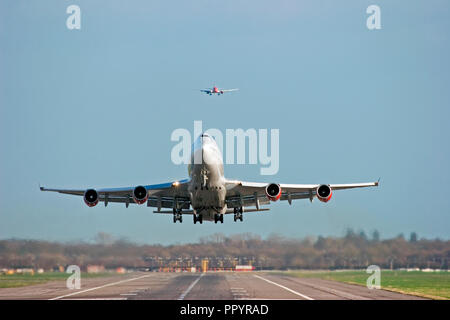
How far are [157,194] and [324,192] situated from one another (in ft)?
39.4

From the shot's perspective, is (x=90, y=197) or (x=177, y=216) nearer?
(x=90, y=197)

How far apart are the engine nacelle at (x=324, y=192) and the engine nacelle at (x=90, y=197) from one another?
609 inches

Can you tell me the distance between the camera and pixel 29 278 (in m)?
69.9

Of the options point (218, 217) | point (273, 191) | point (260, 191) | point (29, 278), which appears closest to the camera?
point (273, 191)

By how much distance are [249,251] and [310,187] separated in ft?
64.1

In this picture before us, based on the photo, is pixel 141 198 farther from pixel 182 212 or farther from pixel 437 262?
pixel 437 262

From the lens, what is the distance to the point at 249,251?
66.6 m

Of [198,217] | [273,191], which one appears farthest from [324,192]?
[198,217]

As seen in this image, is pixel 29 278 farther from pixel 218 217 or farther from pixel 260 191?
pixel 260 191

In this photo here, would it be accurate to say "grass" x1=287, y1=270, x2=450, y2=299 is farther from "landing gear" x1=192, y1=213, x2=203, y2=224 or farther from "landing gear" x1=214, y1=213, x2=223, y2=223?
"landing gear" x1=192, y1=213, x2=203, y2=224

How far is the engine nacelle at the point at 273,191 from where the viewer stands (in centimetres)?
4749

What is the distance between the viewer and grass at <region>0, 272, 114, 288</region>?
57934mm
